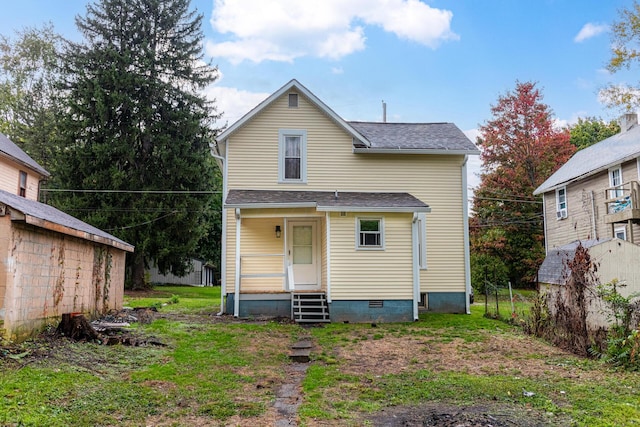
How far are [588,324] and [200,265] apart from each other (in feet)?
126

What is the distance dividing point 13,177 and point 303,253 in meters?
12.8

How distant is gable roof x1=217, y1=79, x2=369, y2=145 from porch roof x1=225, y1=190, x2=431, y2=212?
75.0 inches

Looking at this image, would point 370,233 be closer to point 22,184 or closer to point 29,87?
point 22,184

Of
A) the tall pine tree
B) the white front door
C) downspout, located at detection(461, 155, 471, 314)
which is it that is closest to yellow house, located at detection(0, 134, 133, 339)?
the white front door

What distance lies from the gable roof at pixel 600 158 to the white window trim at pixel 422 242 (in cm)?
860

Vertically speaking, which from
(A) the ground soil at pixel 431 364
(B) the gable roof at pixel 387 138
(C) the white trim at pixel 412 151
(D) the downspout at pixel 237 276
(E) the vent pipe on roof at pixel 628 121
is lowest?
(A) the ground soil at pixel 431 364

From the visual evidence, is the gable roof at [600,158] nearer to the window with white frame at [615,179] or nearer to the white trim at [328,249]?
the window with white frame at [615,179]

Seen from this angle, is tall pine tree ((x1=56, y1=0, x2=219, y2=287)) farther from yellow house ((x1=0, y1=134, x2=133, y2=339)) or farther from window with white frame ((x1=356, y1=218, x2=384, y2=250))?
window with white frame ((x1=356, y1=218, x2=384, y2=250))

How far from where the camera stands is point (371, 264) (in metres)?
13.6

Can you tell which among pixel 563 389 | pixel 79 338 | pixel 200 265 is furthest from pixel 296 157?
pixel 200 265

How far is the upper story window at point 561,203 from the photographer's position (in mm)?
22938

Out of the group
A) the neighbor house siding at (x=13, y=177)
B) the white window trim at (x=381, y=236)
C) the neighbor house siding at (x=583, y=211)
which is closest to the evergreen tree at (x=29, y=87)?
the neighbor house siding at (x=13, y=177)

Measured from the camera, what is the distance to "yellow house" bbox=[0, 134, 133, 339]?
314 inches

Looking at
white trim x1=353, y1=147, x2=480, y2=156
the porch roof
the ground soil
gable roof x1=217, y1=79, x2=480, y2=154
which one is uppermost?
gable roof x1=217, y1=79, x2=480, y2=154
